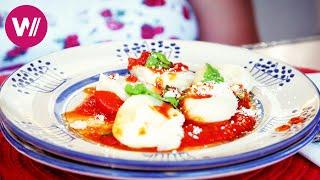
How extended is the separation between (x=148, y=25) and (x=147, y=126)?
70 centimetres

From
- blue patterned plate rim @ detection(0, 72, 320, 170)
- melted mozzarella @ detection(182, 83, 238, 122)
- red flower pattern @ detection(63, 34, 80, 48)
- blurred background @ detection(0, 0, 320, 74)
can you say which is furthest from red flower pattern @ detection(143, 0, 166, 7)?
blue patterned plate rim @ detection(0, 72, 320, 170)

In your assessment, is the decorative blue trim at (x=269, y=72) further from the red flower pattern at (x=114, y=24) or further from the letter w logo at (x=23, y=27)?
the red flower pattern at (x=114, y=24)

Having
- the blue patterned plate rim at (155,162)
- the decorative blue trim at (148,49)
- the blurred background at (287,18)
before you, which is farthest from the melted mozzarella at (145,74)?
the blurred background at (287,18)

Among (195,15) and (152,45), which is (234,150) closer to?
(152,45)

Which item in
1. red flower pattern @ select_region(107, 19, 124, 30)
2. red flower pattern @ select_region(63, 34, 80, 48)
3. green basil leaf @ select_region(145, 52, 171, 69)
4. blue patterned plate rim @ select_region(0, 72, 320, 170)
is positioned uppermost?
blue patterned plate rim @ select_region(0, 72, 320, 170)

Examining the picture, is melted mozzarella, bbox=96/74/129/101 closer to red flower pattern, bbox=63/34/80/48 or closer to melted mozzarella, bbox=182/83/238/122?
melted mozzarella, bbox=182/83/238/122

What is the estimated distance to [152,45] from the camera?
915 mm

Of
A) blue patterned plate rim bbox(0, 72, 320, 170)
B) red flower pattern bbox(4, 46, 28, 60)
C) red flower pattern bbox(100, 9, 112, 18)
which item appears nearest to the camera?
blue patterned plate rim bbox(0, 72, 320, 170)

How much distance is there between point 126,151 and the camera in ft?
1.94

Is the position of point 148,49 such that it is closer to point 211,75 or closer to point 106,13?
point 211,75

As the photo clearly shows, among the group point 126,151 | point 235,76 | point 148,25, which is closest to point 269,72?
point 235,76

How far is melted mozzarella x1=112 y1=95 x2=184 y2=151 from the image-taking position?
0.62m

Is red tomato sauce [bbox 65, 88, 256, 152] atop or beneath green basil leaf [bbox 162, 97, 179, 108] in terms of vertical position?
beneath

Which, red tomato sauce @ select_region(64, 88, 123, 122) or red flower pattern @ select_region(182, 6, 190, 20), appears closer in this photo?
red tomato sauce @ select_region(64, 88, 123, 122)
